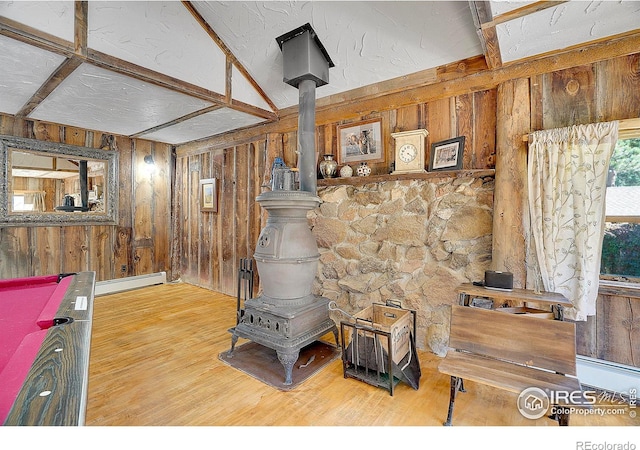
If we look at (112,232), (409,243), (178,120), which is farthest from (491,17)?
(112,232)

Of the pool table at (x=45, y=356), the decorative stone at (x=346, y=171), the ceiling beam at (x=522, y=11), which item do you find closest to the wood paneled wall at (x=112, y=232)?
the pool table at (x=45, y=356)

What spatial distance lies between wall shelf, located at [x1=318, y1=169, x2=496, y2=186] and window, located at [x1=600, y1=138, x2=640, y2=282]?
2.42ft

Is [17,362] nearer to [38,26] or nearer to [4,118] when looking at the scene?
[38,26]

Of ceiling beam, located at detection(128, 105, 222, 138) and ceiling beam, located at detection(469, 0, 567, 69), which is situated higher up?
ceiling beam, located at detection(128, 105, 222, 138)

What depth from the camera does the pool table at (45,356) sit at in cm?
75

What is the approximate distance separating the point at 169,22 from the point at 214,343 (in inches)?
106

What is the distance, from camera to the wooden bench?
1486 millimetres

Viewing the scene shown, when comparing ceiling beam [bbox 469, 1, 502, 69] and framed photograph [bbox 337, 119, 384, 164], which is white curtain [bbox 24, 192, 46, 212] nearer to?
framed photograph [bbox 337, 119, 384, 164]

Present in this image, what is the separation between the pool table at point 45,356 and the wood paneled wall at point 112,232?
2450 millimetres

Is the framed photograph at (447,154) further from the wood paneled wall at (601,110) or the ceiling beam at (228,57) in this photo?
the ceiling beam at (228,57)

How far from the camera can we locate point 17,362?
962 millimetres

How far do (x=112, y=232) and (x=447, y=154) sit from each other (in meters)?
4.54

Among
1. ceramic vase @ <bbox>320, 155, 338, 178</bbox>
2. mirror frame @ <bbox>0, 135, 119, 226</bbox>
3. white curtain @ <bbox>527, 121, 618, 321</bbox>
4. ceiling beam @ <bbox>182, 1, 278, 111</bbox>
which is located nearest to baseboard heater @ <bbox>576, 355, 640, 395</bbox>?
white curtain @ <bbox>527, 121, 618, 321</bbox>

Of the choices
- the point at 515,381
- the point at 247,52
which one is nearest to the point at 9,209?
the point at 247,52
